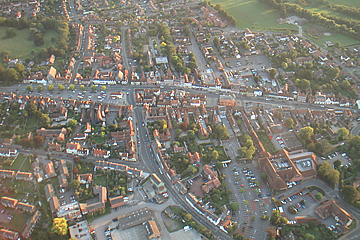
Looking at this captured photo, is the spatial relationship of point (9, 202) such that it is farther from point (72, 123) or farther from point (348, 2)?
point (348, 2)

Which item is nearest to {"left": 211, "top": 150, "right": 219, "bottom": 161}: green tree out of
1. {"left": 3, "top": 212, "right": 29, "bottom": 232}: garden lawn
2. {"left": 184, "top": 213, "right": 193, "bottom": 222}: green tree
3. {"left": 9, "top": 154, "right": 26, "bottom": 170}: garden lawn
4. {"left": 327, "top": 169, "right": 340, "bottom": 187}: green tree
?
{"left": 184, "top": 213, "right": 193, "bottom": 222}: green tree

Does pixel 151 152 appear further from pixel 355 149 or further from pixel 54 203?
pixel 355 149

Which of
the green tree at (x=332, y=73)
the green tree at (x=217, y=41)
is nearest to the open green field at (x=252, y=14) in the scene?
the green tree at (x=217, y=41)

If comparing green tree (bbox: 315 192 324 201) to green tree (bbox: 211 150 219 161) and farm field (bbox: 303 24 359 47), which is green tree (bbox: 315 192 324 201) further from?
farm field (bbox: 303 24 359 47)

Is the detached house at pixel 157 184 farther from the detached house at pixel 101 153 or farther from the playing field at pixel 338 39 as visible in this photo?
the playing field at pixel 338 39

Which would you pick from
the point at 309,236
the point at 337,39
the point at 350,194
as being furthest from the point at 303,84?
the point at 309,236
